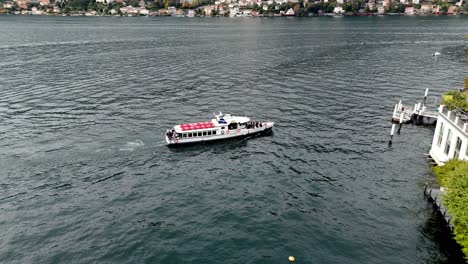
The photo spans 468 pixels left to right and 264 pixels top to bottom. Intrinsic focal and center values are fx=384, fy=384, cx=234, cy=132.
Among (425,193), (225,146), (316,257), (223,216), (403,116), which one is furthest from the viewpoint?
(403,116)

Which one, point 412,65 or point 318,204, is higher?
point 412,65

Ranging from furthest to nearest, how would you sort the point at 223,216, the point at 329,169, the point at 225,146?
the point at 225,146, the point at 329,169, the point at 223,216

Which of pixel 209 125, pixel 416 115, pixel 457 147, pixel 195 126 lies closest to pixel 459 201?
pixel 457 147

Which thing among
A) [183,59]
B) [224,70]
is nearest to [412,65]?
[224,70]

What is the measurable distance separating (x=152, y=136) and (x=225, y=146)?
55.2 feet

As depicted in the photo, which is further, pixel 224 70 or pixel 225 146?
pixel 224 70

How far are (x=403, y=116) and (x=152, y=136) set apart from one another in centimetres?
6140

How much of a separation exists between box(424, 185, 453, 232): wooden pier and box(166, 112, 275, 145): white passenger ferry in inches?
1524

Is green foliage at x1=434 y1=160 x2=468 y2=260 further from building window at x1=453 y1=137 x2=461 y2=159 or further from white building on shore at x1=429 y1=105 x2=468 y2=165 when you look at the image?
building window at x1=453 y1=137 x2=461 y2=159

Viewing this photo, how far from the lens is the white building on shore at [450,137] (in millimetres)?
61469

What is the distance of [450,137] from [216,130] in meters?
46.1

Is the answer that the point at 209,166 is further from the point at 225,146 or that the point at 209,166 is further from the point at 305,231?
the point at 305,231

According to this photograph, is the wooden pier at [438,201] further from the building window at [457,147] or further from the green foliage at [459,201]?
the building window at [457,147]

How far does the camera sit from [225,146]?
8569 centimetres
